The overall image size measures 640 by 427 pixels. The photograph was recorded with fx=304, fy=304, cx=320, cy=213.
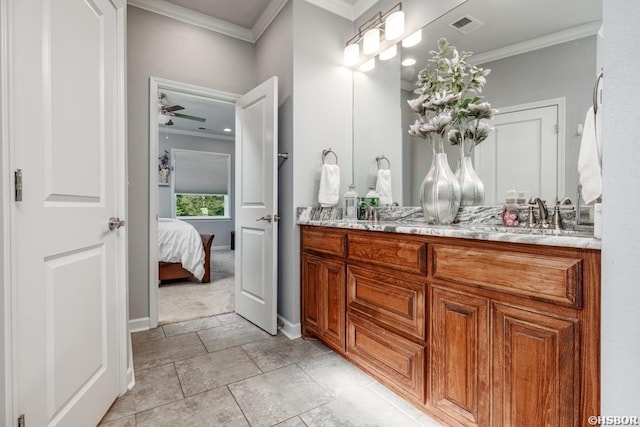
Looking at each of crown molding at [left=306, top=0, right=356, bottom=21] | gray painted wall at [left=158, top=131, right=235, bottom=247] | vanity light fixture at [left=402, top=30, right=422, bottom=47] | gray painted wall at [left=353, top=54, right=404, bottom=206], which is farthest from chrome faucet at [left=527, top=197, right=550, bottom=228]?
gray painted wall at [left=158, top=131, right=235, bottom=247]

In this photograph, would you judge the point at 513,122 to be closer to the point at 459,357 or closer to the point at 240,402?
the point at 459,357

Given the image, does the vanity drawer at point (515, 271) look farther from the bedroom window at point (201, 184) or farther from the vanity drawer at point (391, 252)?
the bedroom window at point (201, 184)

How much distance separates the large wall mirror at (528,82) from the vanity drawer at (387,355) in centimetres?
92

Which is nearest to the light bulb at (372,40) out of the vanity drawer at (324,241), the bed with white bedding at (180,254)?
the vanity drawer at (324,241)

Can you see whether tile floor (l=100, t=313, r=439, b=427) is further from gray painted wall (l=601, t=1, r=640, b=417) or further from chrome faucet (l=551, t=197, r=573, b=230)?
chrome faucet (l=551, t=197, r=573, b=230)

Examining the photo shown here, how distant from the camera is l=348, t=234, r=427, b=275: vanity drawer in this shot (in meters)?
1.40

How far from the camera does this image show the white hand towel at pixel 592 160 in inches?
37.8

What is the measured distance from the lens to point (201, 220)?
23.6ft

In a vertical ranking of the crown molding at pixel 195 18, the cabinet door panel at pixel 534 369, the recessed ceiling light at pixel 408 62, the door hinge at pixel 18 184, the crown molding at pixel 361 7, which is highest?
the crown molding at pixel 195 18

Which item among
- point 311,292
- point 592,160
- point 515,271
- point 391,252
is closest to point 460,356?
point 515,271

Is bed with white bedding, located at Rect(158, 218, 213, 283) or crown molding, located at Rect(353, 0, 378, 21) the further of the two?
bed with white bedding, located at Rect(158, 218, 213, 283)

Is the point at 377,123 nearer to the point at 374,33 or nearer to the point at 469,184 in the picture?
the point at 374,33

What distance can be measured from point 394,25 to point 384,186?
1.15 meters

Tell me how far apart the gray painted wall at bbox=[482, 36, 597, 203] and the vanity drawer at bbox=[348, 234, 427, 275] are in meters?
0.74
